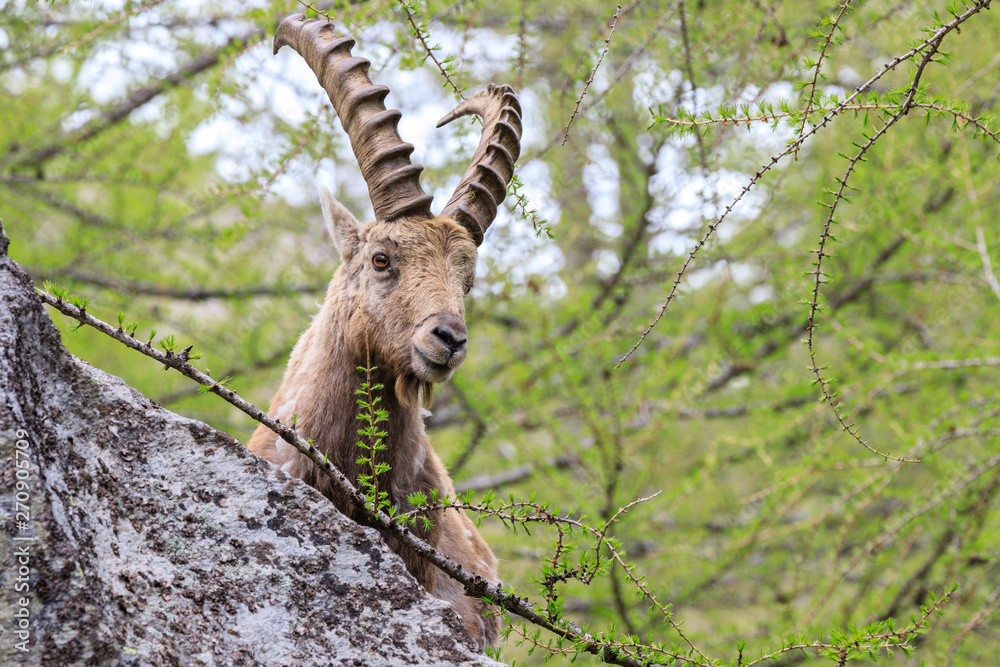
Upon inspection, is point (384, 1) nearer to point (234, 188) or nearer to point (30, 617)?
point (234, 188)

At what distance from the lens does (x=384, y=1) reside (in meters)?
5.14

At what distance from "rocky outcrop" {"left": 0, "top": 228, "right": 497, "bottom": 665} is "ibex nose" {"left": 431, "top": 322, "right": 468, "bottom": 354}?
1135 millimetres

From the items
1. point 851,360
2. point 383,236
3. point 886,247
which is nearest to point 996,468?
point 851,360

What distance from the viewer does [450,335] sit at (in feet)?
13.6

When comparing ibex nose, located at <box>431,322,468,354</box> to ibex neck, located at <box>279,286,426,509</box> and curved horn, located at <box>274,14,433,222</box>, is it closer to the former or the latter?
ibex neck, located at <box>279,286,426,509</box>

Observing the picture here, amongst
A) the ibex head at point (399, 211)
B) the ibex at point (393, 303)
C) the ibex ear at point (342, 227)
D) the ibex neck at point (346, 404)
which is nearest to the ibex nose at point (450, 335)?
the ibex at point (393, 303)

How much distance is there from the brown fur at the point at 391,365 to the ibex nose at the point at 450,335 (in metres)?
0.04

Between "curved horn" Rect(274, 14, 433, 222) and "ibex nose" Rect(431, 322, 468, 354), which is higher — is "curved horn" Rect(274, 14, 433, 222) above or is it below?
above

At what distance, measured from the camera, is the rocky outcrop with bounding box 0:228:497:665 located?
2.51 meters

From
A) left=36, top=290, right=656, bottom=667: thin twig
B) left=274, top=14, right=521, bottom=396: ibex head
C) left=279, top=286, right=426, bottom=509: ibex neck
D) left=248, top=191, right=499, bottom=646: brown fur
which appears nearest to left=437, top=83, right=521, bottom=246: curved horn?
left=274, top=14, right=521, bottom=396: ibex head

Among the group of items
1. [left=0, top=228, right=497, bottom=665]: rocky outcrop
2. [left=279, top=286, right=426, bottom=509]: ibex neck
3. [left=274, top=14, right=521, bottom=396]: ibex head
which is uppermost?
[left=274, top=14, right=521, bottom=396]: ibex head

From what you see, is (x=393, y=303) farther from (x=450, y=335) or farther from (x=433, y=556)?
(x=433, y=556)

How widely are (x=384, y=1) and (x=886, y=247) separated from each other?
25.1ft

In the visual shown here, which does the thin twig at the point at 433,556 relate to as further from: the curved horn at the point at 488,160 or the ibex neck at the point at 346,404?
the curved horn at the point at 488,160
